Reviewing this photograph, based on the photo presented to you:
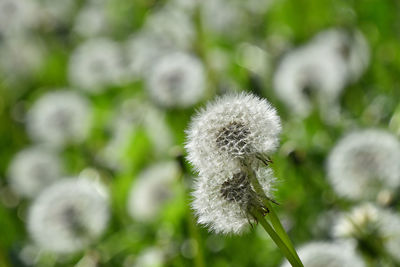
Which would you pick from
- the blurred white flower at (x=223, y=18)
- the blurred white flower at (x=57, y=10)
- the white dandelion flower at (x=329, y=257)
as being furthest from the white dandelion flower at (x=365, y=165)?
the blurred white flower at (x=57, y=10)

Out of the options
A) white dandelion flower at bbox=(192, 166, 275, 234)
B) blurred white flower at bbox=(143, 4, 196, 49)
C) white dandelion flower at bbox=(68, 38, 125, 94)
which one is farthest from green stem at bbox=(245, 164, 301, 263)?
white dandelion flower at bbox=(68, 38, 125, 94)

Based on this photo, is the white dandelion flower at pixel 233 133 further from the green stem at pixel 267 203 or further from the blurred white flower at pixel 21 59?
the blurred white flower at pixel 21 59

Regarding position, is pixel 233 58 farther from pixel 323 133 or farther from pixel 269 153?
pixel 269 153

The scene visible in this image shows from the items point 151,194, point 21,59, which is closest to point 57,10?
point 21,59

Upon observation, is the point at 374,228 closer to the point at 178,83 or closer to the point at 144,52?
the point at 178,83

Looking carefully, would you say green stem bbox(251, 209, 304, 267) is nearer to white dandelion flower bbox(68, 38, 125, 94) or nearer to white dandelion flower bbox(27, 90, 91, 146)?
white dandelion flower bbox(27, 90, 91, 146)

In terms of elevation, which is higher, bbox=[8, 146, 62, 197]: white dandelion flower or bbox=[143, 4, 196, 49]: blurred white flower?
bbox=[143, 4, 196, 49]: blurred white flower
